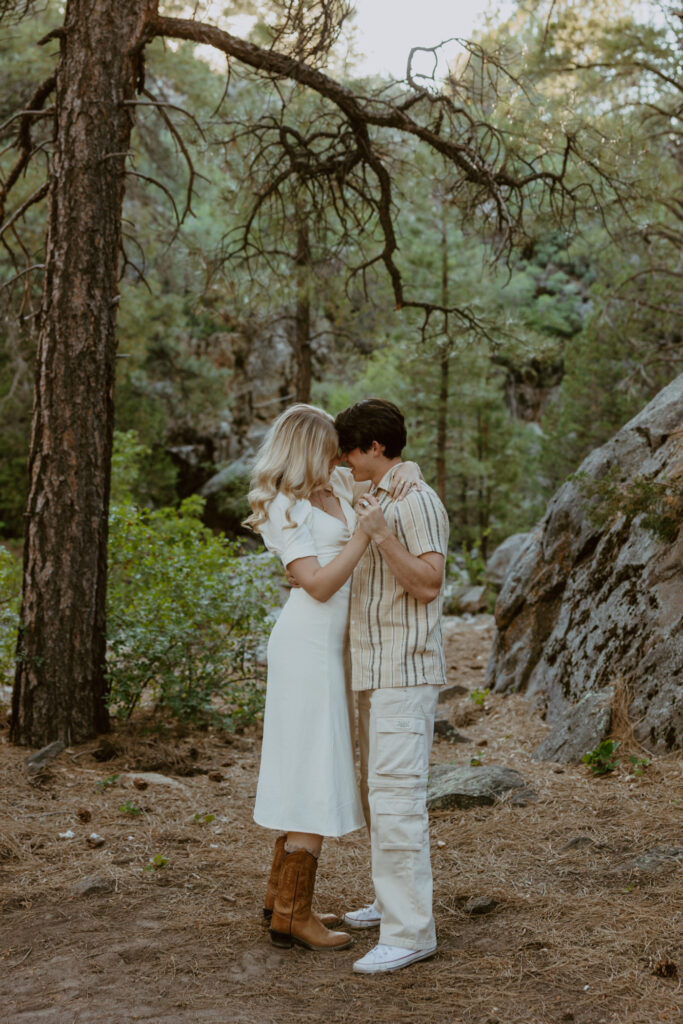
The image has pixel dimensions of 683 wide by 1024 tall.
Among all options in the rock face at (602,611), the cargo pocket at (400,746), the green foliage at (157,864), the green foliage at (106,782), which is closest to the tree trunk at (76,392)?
the green foliage at (106,782)

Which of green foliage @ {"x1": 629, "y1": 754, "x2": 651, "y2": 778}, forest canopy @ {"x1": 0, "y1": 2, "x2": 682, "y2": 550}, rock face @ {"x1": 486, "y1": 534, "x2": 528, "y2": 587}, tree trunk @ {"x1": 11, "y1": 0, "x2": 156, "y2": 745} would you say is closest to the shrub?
tree trunk @ {"x1": 11, "y1": 0, "x2": 156, "y2": 745}

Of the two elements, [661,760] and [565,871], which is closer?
[565,871]

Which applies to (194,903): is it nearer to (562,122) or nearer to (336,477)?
(336,477)

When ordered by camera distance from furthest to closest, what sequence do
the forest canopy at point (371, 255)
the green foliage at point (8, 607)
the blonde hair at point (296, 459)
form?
1. the forest canopy at point (371, 255)
2. the green foliage at point (8, 607)
3. the blonde hair at point (296, 459)

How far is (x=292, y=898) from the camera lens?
10.1 ft

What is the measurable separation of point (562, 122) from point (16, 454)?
15.6 meters

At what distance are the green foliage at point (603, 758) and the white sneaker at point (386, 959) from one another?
92.6 inches

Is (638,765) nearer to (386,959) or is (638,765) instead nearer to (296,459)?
(386,959)

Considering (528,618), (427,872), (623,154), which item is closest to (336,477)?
(427,872)

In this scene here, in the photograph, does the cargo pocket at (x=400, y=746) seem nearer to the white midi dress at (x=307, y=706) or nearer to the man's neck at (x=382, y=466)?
the white midi dress at (x=307, y=706)

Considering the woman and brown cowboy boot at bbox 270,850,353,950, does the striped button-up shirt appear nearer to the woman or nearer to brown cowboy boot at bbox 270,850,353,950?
the woman

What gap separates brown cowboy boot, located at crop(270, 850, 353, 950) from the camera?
3.09 metres

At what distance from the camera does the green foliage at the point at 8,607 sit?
19.8ft

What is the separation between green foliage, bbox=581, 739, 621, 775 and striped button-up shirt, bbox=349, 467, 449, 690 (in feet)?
7.74
